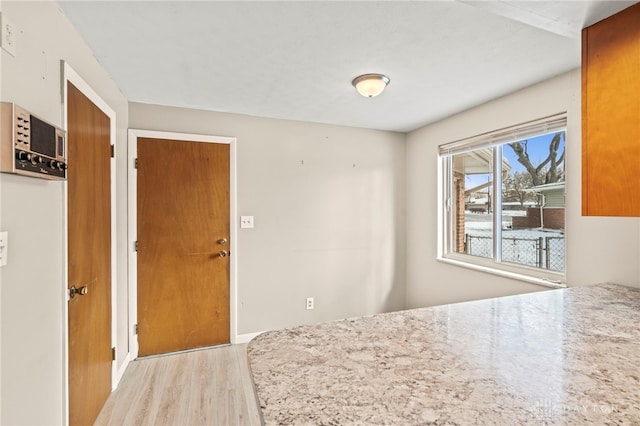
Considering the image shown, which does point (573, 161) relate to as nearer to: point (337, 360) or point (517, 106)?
point (517, 106)

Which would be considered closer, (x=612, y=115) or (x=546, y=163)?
(x=612, y=115)

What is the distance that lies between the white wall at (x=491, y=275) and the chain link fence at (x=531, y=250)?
0.61 ft

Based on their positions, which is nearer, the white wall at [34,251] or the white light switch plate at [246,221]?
the white wall at [34,251]

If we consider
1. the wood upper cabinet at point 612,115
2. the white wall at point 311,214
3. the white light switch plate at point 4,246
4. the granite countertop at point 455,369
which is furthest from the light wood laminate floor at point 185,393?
the wood upper cabinet at point 612,115

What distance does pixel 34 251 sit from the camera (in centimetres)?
125

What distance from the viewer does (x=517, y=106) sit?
8.02ft

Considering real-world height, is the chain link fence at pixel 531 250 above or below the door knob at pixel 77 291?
above

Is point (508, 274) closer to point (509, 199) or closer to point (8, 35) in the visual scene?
point (509, 199)

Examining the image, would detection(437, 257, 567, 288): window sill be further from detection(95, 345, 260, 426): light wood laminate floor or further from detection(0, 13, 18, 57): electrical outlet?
detection(0, 13, 18, 57): electrical outlet

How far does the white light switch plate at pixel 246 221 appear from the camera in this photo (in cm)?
302

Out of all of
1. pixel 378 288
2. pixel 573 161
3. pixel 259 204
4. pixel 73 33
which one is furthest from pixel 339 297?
pixel 73 33

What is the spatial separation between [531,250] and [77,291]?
3213 millimetres

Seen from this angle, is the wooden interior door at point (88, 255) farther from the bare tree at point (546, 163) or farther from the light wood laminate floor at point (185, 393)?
the bare tree at point (546, 163)

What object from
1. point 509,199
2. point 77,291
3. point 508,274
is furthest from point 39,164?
point 509,199
